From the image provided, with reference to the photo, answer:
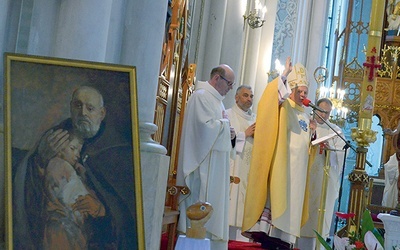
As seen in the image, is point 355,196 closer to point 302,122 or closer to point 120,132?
point 302,122

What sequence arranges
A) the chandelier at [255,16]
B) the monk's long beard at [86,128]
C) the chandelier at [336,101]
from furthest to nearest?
the chandelier at [336,101]
the chandelier at [255,16]
the monk's long beard at [86,128]

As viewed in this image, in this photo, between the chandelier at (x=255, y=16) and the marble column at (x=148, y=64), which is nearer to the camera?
the marble column at (x=148, y=64)

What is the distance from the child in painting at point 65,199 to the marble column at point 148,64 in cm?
106

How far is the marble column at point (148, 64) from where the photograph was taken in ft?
16.6

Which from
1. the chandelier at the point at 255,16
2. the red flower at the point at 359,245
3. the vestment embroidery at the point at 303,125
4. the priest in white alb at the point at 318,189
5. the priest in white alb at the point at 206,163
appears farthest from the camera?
the chandelier at the point at 255,16

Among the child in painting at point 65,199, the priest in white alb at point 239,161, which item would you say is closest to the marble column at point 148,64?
the child in painting at point 65,199

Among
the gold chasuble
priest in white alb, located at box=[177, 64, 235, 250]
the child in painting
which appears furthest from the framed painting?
the gold chasuble

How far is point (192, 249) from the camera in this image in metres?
4.57

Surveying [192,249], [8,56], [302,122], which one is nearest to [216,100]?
[302,122]

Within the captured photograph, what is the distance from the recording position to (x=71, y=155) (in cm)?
400

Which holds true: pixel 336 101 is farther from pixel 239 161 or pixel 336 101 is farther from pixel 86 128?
pixel 86 128

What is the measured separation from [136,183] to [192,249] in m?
0.64

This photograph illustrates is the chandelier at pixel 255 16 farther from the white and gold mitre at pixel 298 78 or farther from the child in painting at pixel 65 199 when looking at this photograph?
the child in painting at pixel 65 199

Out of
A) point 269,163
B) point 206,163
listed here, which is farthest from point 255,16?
point 206,163
